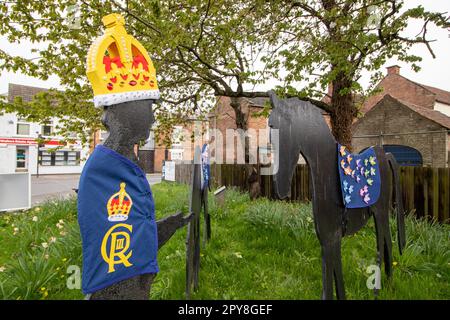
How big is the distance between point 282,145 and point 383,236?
1.89 m

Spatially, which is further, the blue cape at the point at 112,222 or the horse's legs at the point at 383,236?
the horse's legs at the point at 383,236

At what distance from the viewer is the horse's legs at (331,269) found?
Answer: 2.45 m

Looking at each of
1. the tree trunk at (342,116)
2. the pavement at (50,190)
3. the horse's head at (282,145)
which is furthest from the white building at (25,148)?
the horse's head at (282,145)

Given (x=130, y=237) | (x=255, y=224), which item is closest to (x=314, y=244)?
(x=255, y=224)

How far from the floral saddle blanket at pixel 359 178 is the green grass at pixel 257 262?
1.19m

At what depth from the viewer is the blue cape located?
6.16 ft

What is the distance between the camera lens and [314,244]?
4.67 m

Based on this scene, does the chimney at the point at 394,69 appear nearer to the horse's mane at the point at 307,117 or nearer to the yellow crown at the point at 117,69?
the horse's mane at the point at 307,117

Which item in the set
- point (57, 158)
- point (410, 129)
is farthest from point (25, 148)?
point (410, 129)

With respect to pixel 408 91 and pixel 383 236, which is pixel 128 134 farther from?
pixel 408 91

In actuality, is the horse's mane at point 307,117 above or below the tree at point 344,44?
below

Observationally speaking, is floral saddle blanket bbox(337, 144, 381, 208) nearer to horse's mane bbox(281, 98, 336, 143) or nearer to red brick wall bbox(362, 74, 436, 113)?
horse's mane bbox(281, 98, 336, 143)
